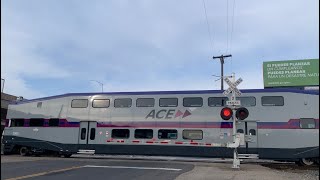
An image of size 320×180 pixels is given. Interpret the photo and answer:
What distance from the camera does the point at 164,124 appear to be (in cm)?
2184

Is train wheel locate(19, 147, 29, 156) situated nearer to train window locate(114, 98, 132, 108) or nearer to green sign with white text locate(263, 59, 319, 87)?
train window locate(114, 98, 132, 108)

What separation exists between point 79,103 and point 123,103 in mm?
3045

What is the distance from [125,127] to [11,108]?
884 centimetres

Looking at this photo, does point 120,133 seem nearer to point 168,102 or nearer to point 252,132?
point 168,102

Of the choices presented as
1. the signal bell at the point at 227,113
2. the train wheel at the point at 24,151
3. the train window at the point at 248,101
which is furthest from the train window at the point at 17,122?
the signal bell at the point at 227,113

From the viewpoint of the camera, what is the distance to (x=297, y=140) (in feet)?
64.7

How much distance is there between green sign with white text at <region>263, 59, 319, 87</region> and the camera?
46.1 m

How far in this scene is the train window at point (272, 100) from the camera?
797 inches

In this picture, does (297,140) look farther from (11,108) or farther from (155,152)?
(11,108)

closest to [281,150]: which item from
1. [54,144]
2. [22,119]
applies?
[54,144]

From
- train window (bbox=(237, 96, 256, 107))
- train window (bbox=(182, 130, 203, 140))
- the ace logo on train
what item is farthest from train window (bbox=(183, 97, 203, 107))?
train window (bbox=(237, 96, 256, 107))

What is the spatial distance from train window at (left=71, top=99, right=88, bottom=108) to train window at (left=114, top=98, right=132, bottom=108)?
6.77 feet

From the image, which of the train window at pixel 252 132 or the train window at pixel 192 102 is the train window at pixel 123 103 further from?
the train window at pixel 252 132

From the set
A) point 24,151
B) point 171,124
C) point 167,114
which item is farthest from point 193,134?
point 24,151
